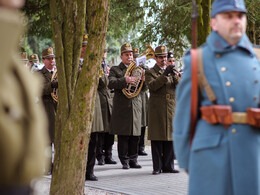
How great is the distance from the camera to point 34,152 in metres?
2.23

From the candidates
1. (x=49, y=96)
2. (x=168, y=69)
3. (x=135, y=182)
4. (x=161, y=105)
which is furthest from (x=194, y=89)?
(x=49, y=96)

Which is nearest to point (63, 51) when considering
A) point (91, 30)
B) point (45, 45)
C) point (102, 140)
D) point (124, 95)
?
point (91, 30)

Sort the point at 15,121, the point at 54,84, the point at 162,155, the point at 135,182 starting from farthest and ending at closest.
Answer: the point at 54,84, the point at 162,155, the point at 135,182, the point at 15,121

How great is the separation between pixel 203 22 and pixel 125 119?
A: 17.1 ft

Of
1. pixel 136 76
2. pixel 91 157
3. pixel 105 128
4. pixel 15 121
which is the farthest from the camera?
pixel 105 128

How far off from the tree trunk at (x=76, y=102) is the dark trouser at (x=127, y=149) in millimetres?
4412

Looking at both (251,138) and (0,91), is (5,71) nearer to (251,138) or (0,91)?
(0,91)

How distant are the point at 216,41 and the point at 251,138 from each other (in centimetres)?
73

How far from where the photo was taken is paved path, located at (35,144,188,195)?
8823mm

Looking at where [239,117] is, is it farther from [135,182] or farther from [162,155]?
[162,155]

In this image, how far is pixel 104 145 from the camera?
13016 mm

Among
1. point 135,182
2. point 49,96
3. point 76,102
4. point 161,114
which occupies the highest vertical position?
point 49,96

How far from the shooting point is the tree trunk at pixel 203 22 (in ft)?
21.8

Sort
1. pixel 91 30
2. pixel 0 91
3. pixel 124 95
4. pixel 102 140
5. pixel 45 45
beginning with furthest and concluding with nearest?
pixel 45 45
pixel 102 140
pixel 124 95
pixel 91 30
pixel 0 91
